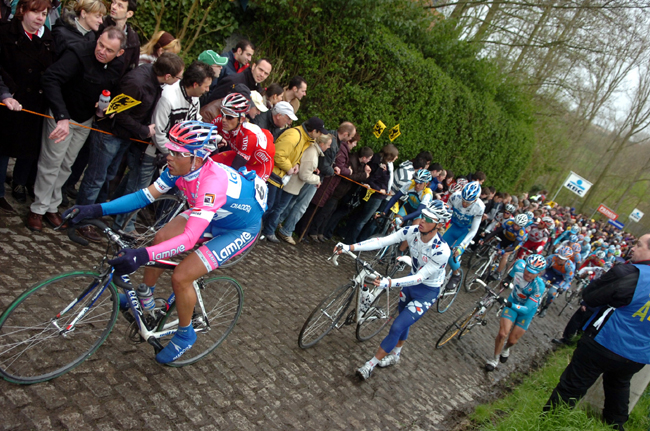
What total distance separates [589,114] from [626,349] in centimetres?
4077

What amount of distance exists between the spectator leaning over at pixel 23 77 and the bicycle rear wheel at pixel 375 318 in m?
4.43

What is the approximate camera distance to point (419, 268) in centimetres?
549

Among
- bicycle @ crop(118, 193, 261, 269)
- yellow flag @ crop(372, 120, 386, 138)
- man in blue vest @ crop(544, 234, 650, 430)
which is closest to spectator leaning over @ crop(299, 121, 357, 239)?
yellow flag @ crop(372, 120, 386, 138)

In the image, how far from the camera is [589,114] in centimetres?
3869

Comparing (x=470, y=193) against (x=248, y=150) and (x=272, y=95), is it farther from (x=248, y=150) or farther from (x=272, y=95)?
(x=248, y=150)

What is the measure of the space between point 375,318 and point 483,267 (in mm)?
6284

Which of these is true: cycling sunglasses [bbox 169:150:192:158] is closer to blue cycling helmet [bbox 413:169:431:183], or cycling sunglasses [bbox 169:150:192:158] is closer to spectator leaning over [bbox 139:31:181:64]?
spectator leaning over [bbox 139:31:181:64]

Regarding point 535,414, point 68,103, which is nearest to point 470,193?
point 535,414

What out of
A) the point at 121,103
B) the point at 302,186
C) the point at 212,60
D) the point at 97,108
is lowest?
the point at 302,186

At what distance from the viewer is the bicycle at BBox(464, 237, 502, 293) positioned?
11062mm

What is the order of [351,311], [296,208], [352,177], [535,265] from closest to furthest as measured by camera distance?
[351,311] < [535,265] < [296,208] < [352,177]

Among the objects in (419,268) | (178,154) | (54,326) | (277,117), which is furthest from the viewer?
(277,117)

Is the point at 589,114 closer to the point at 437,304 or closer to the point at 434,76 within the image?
the point at 434,76

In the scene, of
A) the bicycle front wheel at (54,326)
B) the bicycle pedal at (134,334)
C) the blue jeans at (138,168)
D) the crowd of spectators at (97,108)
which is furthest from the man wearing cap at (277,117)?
the bicycle front wheel at (54,326)
